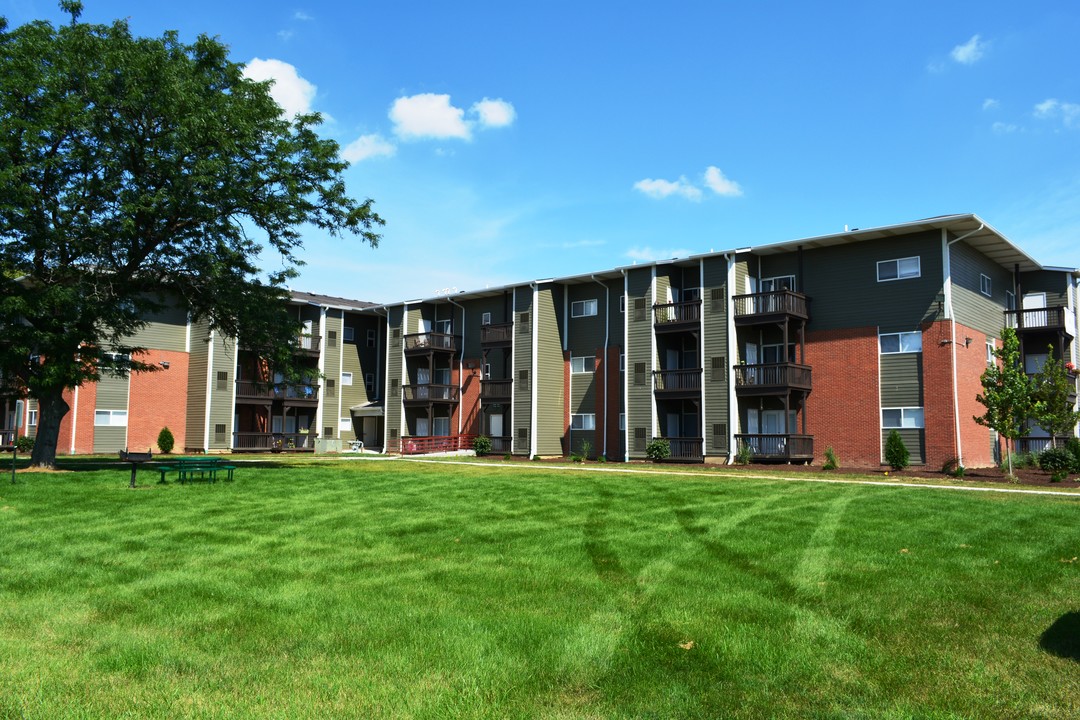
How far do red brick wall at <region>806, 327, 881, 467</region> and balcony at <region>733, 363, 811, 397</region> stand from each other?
28.8 inches

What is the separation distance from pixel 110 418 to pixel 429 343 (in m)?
17.9

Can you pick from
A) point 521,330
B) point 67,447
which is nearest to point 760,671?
point 521,330

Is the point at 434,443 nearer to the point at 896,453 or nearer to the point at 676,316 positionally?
the point at 676,316

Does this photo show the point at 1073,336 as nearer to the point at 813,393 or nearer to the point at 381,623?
the point at 813,393

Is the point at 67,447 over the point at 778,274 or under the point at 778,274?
under

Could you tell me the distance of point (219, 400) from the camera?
45.9m

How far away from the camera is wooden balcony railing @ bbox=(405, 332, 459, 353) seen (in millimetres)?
47356

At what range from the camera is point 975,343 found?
3152 cm

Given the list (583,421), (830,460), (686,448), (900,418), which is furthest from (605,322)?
(900,418)

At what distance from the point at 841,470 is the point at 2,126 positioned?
94.1ft

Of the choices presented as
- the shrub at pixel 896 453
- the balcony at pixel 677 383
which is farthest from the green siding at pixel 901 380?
the balcony at pixel 677 383

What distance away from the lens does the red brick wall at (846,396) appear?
103 ft

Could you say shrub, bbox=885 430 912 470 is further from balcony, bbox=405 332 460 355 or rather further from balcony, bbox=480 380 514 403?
balcony, bbox=405 332 460 355

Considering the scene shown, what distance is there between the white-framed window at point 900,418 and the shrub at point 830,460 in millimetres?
2239
